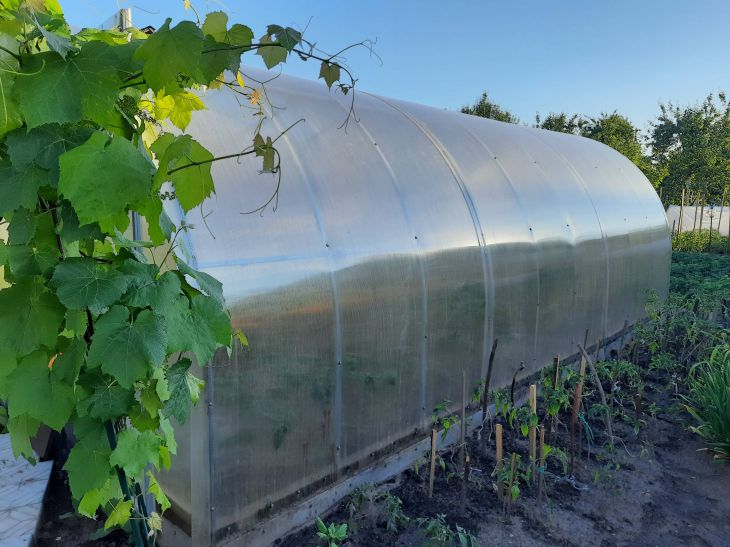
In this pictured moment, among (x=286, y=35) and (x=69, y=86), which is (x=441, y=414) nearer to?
(x=286, y=35)

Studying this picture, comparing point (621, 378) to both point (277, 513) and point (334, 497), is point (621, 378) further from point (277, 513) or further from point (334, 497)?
Answer: point (277, 513)

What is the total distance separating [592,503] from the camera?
3.39 metres

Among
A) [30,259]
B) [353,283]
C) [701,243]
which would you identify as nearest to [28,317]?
[30,259]

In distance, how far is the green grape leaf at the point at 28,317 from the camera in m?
1.13

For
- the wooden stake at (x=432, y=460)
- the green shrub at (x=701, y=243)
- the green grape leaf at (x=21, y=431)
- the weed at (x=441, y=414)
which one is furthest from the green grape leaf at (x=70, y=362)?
the green shrub at (x=701, y=243)


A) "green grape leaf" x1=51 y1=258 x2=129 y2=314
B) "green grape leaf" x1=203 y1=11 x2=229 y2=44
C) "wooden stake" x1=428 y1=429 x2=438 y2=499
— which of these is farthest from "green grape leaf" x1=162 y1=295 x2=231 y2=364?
"wooden stake" x1=428 y1=429 x2=438 y2=499

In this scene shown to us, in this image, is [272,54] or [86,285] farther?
[272,54]

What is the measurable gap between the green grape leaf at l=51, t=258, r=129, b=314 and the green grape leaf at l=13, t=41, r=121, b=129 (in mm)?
323

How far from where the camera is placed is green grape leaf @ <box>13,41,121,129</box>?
0.96 meters

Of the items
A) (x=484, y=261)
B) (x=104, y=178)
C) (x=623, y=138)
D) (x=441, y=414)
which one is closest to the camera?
(x=104, y=178)

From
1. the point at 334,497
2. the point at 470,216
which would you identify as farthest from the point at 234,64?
the point at 470,216

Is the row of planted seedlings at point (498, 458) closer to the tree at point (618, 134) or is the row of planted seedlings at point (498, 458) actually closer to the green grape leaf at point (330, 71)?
the green grape leaf at point (330, 71)

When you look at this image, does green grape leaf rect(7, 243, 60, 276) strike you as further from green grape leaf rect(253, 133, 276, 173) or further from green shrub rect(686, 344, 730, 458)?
green shrub rect(686, 344, 730, 458)

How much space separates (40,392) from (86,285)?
308 millimetres
